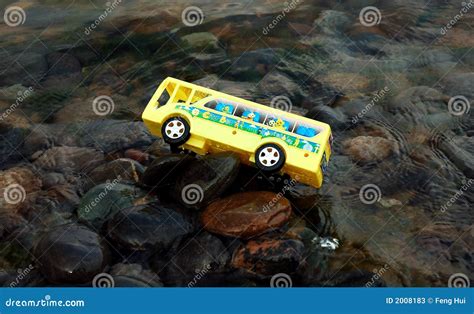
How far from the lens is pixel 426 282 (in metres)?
10.5

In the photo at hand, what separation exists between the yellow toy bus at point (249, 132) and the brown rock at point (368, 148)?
1.80m

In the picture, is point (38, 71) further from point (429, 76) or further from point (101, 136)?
point (429, 76)

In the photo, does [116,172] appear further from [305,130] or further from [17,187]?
[305,130]

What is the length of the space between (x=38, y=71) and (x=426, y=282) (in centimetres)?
1375

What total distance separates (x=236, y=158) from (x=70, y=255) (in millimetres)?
3732

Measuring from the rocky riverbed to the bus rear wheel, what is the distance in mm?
596

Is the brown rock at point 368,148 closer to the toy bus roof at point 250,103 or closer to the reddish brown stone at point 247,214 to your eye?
the toy bus roof at point 250,103

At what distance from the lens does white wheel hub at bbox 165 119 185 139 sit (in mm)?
11943

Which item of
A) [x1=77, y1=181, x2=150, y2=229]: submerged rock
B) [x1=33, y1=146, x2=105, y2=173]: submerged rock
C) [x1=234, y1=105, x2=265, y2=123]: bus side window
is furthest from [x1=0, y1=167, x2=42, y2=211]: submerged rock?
[x1=234, y1=105, x2=265, y2=123]: bus side window

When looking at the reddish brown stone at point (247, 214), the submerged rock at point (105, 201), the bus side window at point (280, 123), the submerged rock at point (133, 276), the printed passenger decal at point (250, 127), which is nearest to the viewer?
the submerged rock at point (133, 276)

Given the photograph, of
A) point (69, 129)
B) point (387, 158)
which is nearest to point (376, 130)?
point (387, 158)

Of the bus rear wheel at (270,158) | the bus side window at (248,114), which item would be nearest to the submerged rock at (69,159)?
the bus side window at (248,114)

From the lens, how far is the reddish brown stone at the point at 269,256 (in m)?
10.7

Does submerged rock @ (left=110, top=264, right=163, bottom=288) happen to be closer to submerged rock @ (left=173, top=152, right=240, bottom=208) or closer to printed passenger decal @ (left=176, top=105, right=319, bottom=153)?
submerged rock @ (left=173, top=152, right=240, bottom=208)
